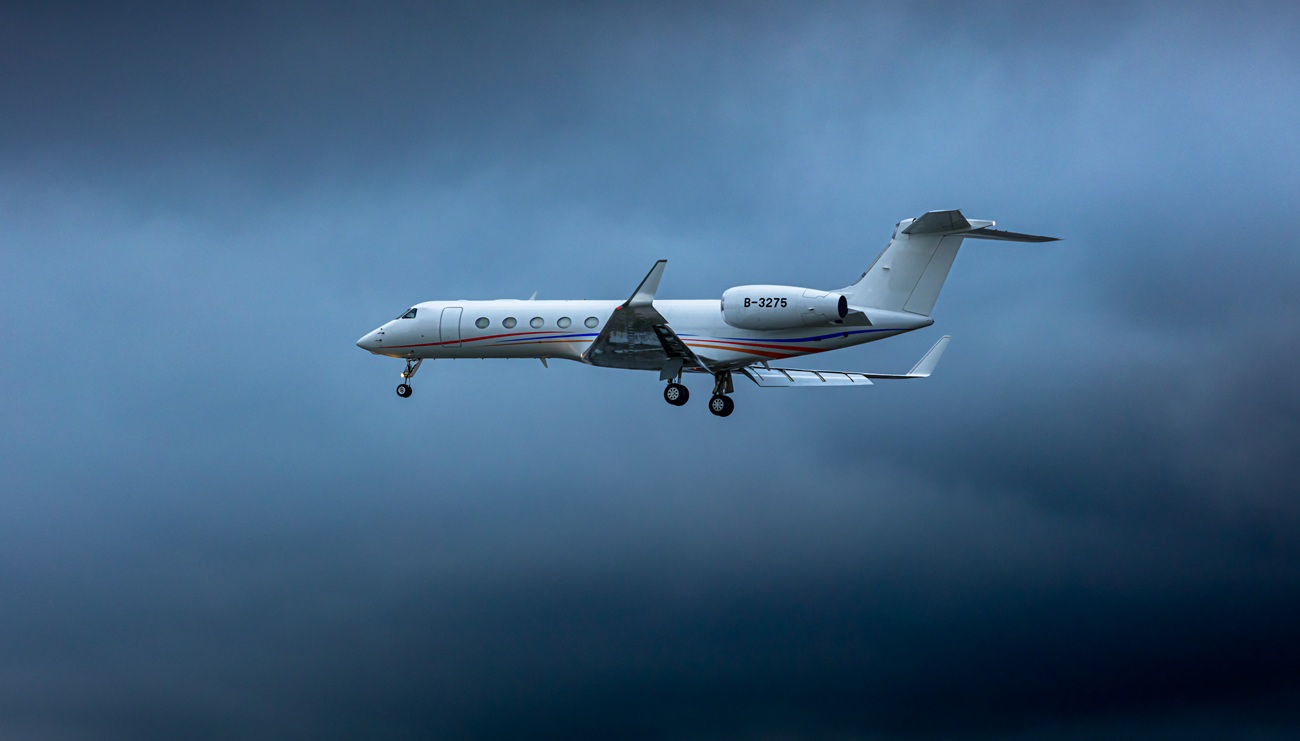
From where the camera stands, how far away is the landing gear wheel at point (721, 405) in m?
39.8

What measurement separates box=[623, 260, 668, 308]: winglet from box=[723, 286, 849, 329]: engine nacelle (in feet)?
11.4

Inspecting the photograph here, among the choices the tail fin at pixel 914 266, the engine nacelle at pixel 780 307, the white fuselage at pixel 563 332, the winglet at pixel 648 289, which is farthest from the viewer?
the white fuselage at pixel 563 332

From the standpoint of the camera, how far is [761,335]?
125 ft

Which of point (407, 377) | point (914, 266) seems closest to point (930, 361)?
point (914, 266)

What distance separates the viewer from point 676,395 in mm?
39562

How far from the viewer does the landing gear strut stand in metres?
39.8

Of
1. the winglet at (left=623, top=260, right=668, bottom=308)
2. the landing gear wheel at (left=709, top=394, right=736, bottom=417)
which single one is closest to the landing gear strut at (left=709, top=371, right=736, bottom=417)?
the landing gear wheel at (left=709, top=394, right=736, bottom=417)

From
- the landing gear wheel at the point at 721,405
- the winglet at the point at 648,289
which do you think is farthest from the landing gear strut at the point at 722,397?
the winglet at the point at 648,289

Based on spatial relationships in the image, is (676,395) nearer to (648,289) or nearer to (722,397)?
(722,397)

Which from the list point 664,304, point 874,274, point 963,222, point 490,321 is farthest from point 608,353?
point 963,222

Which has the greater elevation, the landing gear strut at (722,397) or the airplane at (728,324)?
the airplane at (728,324)

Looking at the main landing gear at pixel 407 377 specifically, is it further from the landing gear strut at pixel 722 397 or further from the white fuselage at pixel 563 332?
the landing gear strut at pixel 722 397

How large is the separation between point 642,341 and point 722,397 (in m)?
3.85

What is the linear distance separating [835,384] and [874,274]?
5.01 m
